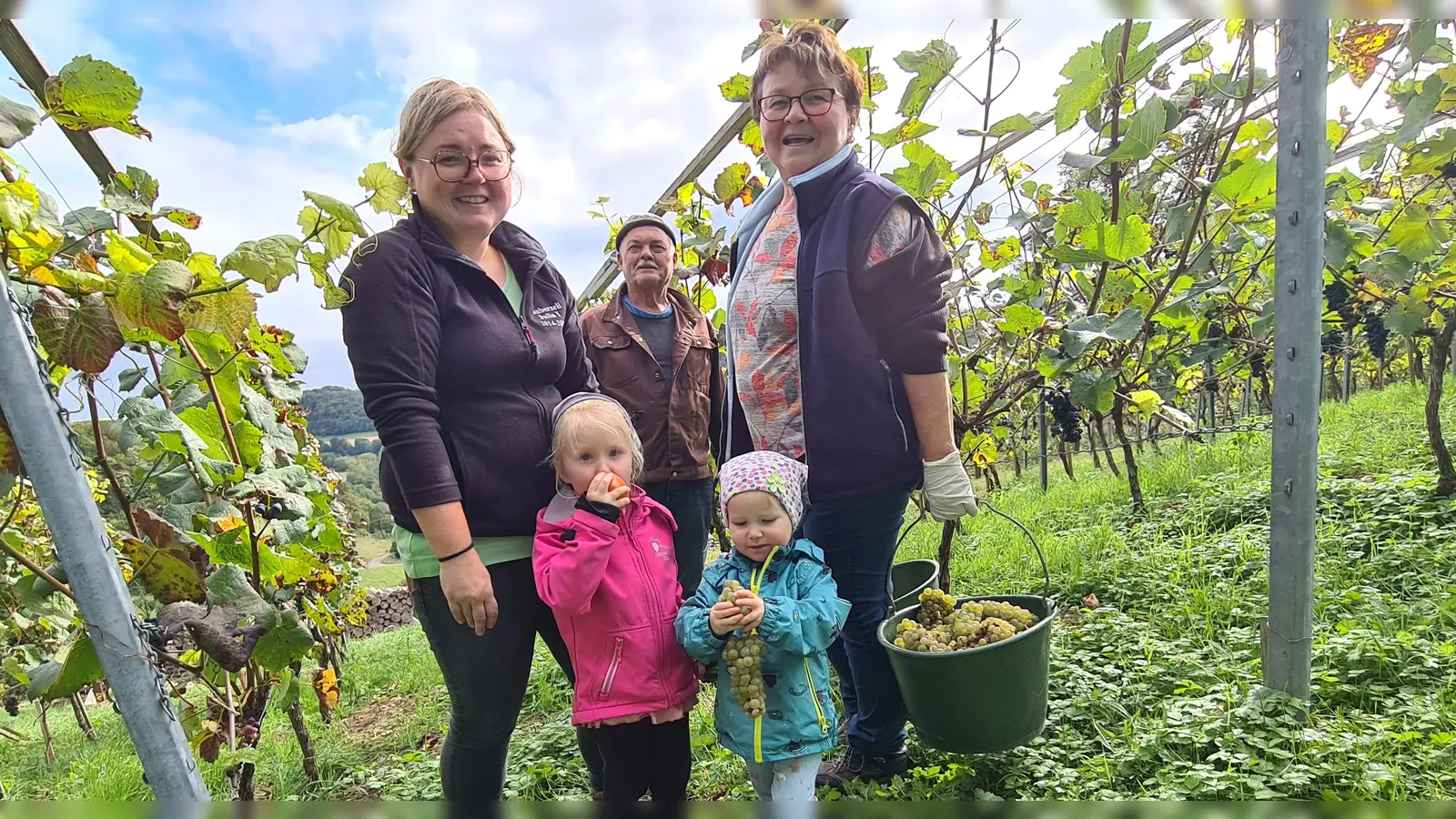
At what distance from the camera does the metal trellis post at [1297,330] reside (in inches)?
63.9

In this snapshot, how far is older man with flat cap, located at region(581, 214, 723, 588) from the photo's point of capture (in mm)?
2551

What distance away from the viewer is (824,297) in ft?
5.48

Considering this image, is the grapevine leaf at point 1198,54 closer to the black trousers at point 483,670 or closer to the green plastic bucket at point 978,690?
the green plastic bucket at point 978,690

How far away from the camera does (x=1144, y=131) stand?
1774mm

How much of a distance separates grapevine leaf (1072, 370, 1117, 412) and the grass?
2.72 feet

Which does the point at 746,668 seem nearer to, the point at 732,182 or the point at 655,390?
the point at 655,390

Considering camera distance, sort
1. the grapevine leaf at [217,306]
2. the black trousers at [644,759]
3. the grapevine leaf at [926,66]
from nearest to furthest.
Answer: the grapevine leaf at [217,306]
the black trousers at [644,759]
the grapevine leaf at [926,66]

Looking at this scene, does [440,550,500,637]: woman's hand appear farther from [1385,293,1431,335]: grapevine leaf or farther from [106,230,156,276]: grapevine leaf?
[1385,293,1431,335]: grapevine leaf

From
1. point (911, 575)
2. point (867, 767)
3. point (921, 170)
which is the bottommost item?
point (867, 767)

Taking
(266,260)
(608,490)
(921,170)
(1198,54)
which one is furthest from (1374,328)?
(266,260)

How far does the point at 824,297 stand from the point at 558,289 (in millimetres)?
596

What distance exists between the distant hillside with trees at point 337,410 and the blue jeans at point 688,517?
38.0 inches

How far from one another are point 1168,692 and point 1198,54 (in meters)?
2.01

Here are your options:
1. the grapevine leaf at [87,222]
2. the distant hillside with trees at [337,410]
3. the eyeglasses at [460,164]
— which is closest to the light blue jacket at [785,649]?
the distant hillside with trees at [337,410]
